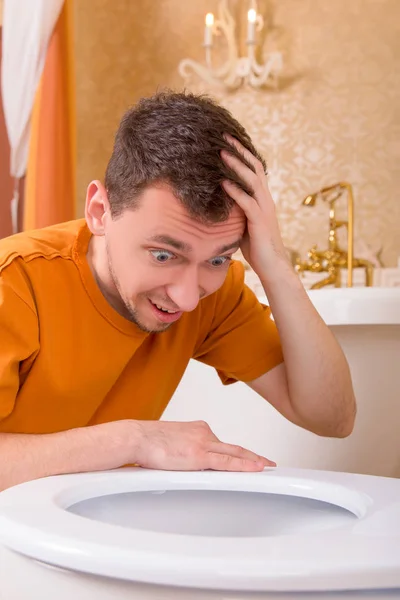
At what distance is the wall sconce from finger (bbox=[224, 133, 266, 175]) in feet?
6.74

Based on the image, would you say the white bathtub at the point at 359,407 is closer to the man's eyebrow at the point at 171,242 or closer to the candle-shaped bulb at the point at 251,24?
the man's eyebrow at the point at 171,242

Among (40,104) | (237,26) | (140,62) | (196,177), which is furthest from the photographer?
(140,62)

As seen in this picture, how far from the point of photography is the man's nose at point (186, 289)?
3.67 ft

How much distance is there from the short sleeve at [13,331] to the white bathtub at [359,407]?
2.93 feet

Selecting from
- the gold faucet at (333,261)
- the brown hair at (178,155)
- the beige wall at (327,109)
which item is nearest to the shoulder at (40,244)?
the brown hair at (178,155)

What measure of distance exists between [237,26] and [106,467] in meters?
2.63

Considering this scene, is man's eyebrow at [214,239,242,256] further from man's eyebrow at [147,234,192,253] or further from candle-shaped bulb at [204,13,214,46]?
candle-shaped bulb at [204,13,214,46]

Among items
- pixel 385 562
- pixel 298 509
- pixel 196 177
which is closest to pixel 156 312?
pixel 196 177

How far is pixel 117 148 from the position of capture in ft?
4.00

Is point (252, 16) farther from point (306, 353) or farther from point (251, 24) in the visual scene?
point (306, 353)

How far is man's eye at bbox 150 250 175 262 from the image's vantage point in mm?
1118

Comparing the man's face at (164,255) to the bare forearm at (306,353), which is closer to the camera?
the man's face at (164,255)

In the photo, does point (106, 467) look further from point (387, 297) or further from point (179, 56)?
point (179, 56)

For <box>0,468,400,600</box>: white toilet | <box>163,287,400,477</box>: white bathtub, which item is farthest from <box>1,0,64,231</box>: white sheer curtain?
<box>0,468,400,600</box>: white toilet
